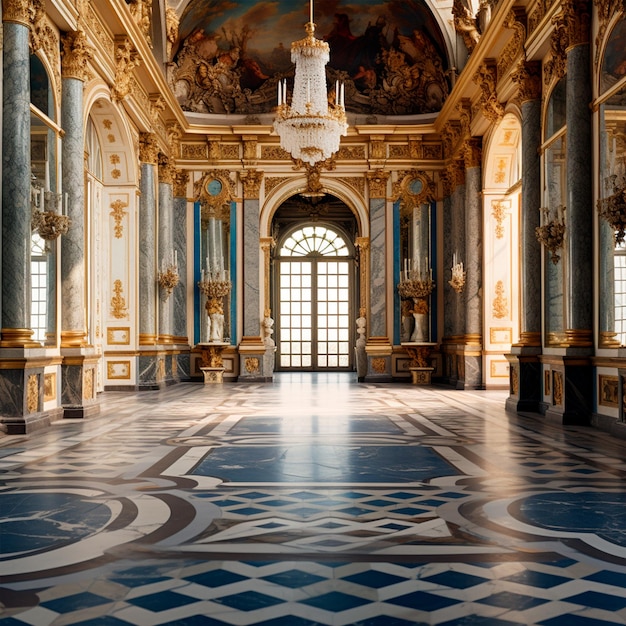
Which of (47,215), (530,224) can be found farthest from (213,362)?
(47,215)

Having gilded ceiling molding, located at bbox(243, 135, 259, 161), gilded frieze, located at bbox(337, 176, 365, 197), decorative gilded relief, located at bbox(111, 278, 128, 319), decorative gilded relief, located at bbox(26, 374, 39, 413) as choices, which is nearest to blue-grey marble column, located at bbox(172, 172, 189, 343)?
gilded ceiling molding, located at bbox(243, 135, 259, 161)

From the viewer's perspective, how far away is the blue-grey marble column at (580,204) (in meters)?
10.0

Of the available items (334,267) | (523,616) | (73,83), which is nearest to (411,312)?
(334,267)

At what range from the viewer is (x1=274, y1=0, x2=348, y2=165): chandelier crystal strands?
46.2 feet

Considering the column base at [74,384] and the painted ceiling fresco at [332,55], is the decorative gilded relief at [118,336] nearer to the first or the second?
the column base at [74,384]

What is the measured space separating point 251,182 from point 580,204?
1175 centimetres

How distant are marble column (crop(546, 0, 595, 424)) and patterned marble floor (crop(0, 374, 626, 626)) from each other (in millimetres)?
1243

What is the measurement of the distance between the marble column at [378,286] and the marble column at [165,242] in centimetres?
495

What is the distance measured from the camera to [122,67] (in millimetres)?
13938

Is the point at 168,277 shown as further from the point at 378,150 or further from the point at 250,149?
the point at 378,150

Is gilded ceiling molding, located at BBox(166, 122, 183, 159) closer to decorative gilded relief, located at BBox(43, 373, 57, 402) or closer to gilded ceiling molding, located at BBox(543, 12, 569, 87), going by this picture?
decorative gilded relief, located at BBox(43, 373, 57, 402)

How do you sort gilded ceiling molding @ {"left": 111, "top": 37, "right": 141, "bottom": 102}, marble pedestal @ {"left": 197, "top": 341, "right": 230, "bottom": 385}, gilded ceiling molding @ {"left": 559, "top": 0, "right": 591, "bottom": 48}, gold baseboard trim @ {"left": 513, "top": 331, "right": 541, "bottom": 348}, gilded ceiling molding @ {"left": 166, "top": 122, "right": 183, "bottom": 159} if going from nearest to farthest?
1. gilded ceiling molding @ {"left": 559, "top": 0, "right": 591, "bottom": 48}
2. gold baseboard trim @ {"left": 513, "top": 331, "right": 541, "bottom": 348}
3. gilded ceiling molding @ {"left": 111, "top": 37, "right": 141, "bottom": 102}
4. gilded ceiling molding @ {"left": 166, "top": 122, "right": 183, "bottom": 159}
5. marble pedestal @ {"left": 197, "top": 341, "right": 230, "bottom": 385}

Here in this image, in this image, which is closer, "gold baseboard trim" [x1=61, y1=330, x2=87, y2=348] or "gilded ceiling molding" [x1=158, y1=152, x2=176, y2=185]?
"gold baseboard trim" [x1=61, y1=330, x2=87, y2=348]

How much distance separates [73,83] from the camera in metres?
11.3
